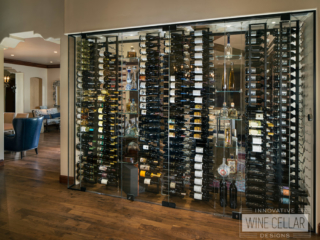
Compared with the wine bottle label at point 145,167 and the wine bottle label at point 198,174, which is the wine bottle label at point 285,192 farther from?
the wine bottle label at point 145,167

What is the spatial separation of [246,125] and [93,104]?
2075mm

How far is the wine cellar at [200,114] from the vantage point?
248 cm

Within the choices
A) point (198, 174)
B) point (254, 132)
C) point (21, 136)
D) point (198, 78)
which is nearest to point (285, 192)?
point (254, 132)

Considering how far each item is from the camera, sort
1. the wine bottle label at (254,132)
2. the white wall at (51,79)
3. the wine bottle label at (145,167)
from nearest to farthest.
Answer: the wine bottle label at (254,132) < the wine bottle label at (145,167) < the white wall at (51,79)

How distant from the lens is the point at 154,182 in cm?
310

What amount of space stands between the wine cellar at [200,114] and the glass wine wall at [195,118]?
0.5 inches

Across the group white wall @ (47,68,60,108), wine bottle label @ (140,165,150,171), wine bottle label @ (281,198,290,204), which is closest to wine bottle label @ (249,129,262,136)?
wine bottle label @ (281,198,290,204)

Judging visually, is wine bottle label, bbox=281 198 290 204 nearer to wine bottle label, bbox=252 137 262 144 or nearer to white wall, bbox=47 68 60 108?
wine bottle label, bbox=252 137 262 144

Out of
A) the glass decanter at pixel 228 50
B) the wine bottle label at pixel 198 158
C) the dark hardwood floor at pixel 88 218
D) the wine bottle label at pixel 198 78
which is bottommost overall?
the dark hardwood floor at pixel 88 218

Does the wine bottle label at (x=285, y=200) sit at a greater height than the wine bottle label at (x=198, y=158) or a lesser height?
lesser

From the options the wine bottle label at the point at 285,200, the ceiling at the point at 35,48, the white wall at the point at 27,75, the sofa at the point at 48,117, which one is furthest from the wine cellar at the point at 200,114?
the white wall at the point at 27,75

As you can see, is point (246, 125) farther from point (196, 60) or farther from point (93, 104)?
point (93, 104)

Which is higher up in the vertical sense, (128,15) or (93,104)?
(128,15)

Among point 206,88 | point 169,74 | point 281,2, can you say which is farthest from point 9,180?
point 281,2
